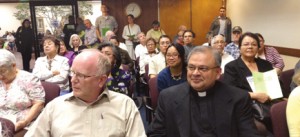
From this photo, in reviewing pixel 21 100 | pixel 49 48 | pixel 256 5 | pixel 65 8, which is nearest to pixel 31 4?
pixel 65 8

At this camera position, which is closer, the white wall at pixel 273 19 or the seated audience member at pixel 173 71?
the seated audience member at pixel 173 71

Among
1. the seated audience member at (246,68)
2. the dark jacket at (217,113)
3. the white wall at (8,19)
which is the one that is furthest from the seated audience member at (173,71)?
the white wall at (8,19)

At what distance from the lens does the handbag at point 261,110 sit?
8.91 feet

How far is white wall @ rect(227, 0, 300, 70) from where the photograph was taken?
18.8 feet

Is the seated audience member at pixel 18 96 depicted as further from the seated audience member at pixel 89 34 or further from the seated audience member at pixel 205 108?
the seated audience member at pixel 89 34

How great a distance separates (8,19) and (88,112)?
15455mm

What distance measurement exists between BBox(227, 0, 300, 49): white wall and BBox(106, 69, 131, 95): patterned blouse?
149 inches

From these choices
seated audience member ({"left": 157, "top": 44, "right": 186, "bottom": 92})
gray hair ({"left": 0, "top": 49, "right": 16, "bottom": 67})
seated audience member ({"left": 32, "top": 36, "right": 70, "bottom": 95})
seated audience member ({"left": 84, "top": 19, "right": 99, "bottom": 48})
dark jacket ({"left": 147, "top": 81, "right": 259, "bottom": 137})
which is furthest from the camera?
seated audience member ({"left": 84, "top": 19, "right": 99, "bottom": 48})

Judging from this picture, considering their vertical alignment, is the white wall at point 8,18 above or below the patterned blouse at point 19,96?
above

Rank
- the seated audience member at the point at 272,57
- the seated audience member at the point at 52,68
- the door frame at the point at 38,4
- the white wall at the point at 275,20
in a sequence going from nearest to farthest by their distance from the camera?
the seated audience member at the point at 52,68, the seated audience member at the point at 272,57, the white wall at the point at 275,20, the door frame at the point at 38,4

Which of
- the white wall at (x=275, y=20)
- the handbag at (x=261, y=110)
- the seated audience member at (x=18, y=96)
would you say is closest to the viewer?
the seated audience member at (x=18, y=96)

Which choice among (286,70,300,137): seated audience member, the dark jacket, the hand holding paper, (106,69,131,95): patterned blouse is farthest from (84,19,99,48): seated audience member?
(286,70,300,137): seated audience member

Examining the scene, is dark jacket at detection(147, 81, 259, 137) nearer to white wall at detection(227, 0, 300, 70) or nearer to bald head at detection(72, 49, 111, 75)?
bald head at detection(72, 49, 111, 75)

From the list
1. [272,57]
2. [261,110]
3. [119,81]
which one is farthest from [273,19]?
[119,81]
